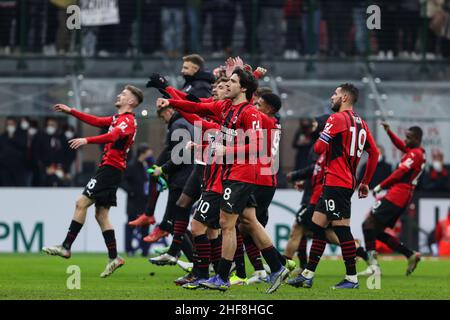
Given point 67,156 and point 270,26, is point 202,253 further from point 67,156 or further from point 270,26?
point 270,26

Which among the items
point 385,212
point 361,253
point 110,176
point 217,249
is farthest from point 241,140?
point 385,212

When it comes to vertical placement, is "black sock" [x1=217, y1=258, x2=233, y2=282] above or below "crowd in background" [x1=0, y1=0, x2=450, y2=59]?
below

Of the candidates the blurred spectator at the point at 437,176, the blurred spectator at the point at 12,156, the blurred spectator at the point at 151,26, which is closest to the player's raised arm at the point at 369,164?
the blurred spectator at the point at 437,176

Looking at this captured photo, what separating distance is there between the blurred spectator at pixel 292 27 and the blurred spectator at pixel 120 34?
334 cm

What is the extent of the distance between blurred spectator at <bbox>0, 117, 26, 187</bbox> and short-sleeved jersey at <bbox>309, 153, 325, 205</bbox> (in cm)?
919

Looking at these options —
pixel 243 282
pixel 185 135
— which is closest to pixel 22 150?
pixel 185 135

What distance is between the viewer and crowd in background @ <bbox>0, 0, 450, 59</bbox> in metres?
26.4

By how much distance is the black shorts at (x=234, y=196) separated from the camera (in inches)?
505

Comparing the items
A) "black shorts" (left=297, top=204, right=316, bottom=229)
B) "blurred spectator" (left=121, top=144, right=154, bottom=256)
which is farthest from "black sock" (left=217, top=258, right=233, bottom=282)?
"blurred spectator" (left=121, top=144, right=154, bottom=256)

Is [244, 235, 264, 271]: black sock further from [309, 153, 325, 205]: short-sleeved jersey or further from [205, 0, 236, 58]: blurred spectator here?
[205, 0, 236, 58]: blurred spectator

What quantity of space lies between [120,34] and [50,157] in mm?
3520

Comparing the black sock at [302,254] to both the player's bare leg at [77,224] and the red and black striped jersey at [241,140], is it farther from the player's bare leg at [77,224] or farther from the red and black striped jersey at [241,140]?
the red and black striped jersey at [241,140]

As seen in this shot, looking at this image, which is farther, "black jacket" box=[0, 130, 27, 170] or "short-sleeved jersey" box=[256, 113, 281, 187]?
"black jacket" box=[0, 130, 27, 170]
